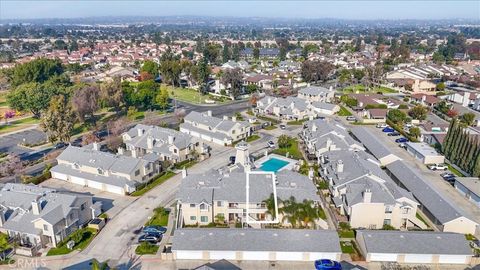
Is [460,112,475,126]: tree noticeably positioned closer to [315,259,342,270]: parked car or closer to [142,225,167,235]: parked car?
[315,259,342,270]: parked car

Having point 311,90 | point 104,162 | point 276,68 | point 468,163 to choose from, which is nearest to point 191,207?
point 104,162

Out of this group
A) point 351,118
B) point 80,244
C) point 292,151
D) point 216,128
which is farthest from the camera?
point 351,118

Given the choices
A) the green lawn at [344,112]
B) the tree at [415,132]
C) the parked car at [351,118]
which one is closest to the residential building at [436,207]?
the tree at [415,132]

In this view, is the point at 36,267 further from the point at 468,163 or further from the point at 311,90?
the point at 311,90

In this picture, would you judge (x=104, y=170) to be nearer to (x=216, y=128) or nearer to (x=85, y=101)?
(x=216, y=128)

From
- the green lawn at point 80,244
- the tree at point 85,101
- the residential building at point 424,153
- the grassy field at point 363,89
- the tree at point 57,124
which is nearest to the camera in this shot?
the green lawn at point 80,244

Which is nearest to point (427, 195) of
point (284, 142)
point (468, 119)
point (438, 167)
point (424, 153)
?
point (438, 167)

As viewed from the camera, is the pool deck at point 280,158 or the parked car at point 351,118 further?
the parked car at point 351,118

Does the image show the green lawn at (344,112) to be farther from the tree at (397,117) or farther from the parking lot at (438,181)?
the parking lot at (438,181)
